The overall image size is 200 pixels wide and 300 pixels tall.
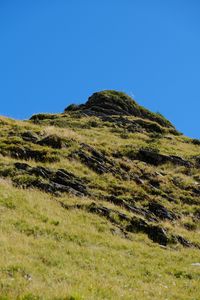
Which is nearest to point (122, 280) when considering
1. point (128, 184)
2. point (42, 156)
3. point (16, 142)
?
point (128, 184)

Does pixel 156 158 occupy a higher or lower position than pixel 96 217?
higher

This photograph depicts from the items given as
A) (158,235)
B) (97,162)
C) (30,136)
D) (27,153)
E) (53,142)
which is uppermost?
(30,136)

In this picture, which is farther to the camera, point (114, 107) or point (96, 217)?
point (114, 107)

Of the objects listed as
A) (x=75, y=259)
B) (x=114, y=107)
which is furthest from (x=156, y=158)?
(x=114, y=107)

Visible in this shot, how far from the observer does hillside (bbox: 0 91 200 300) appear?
14.4 meters

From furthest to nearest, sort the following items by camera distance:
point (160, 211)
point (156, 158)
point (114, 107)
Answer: point (114, 107), point (156, 158), point (160, 211)

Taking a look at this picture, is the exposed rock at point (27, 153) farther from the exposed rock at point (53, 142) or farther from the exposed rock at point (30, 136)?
the exposed rock at point (30, 136)

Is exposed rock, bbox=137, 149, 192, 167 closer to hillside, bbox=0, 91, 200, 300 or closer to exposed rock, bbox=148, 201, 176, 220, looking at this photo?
hillside, bbox=0, 91, 200, 300

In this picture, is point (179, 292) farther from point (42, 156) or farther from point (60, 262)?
point (42, 156)

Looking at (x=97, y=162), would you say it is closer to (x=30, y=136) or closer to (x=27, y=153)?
(x=27, y=153)

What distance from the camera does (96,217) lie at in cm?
2405

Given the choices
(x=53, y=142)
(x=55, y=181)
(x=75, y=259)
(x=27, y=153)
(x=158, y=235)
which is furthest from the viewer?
(x=53, y=142)

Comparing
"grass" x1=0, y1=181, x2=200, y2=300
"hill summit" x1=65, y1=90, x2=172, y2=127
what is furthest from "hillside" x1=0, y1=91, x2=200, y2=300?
"hill summit" x1=65, y1=90, x2=172, y2=127

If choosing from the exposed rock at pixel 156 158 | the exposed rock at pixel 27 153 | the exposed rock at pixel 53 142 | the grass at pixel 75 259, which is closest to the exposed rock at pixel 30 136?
the exposed rock at pixel 53 142
